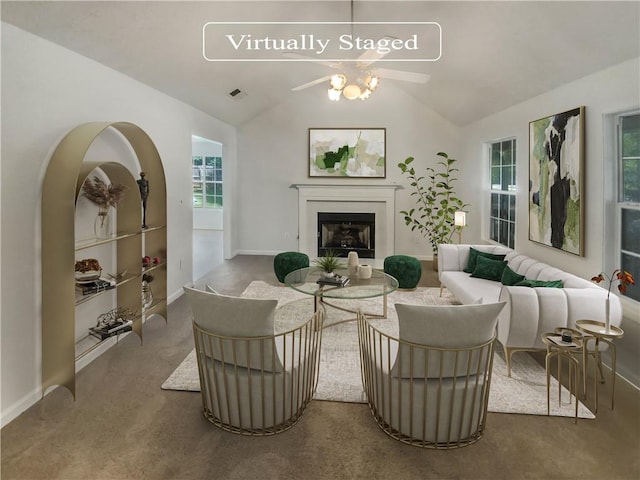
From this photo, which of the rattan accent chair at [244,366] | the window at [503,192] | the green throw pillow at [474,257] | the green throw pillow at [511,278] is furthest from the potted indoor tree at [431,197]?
the rattan accent chair at [244,366]

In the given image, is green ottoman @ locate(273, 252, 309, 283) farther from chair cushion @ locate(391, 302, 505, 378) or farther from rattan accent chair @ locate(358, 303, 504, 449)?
chair cushion @ locate(391, 302, 505, 378)

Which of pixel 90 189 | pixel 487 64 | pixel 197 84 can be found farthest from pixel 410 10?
pixel 90 189

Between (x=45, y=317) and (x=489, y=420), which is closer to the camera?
(x=489, y=420)

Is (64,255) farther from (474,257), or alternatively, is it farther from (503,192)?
(503,192)

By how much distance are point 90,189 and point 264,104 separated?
4.70 meters

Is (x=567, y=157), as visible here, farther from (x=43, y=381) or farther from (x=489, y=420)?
(x=43, y=381)

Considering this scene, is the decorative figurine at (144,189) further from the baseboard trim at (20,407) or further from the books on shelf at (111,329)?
the baseboard trim at (20,407)

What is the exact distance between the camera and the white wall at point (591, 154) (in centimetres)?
309

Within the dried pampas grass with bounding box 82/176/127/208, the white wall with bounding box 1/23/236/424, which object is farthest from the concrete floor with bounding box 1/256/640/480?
the dried pampas grass with bounding box 82/176/127/208

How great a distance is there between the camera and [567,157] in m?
3.86

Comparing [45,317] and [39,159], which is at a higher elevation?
[39,159]

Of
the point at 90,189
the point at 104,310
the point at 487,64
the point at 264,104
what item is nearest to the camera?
the point at 90,189

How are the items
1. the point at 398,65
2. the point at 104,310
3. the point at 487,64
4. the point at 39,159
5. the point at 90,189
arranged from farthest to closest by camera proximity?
1. the point at 398,65
2. the point at 487,64
3. the point at 104,310
4. the point at 90,189
5. the point at 39,159

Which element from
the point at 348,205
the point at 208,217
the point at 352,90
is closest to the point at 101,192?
the point at 352,90
